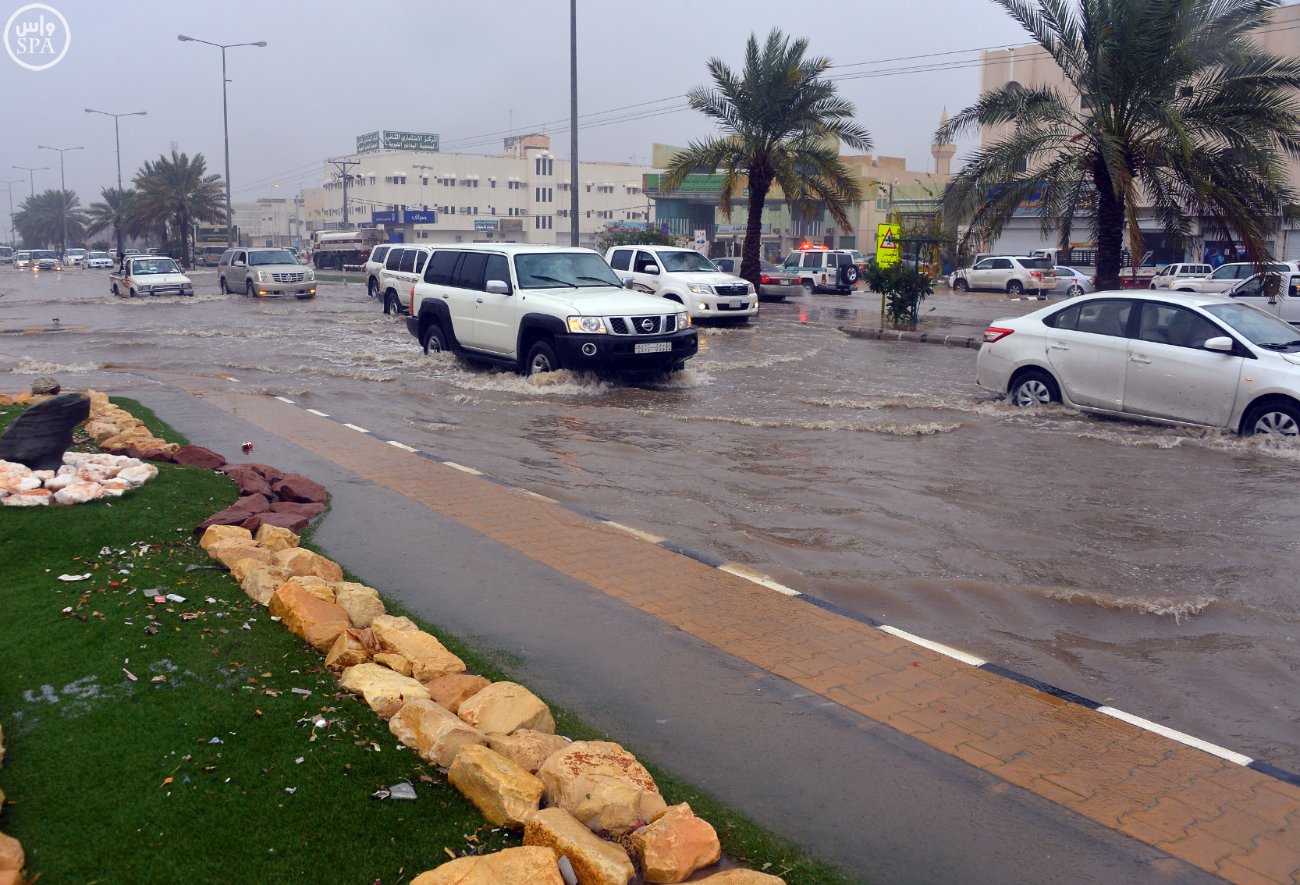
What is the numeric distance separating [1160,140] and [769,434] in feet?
39.2

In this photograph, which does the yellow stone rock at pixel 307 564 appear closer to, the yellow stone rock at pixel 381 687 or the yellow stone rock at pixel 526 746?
the yellow stone rock at pixel 381 687

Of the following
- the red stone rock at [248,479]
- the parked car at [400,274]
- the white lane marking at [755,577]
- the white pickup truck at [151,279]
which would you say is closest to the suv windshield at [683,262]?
the parked car at [400,274]

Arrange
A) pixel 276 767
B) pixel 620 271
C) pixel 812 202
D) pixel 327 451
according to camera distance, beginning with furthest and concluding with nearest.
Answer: pixel 812 202, pixel 620 271, pixel 327 451, pixel 276 767

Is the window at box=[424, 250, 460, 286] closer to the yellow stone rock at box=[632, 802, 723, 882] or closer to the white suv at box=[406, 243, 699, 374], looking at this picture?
the white suv at box=[406, 243, 699, 374]

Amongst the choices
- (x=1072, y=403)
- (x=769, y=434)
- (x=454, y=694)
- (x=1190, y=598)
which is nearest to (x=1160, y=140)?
(x=1072, y=403)

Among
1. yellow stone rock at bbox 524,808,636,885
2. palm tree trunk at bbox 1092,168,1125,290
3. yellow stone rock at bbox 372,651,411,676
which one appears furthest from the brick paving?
palm tree trunk at bbox 1092,168,1125,290

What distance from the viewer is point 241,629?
495cm

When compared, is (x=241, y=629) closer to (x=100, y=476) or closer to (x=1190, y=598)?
(x=100, y=476)

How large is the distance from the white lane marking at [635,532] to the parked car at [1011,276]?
40.4 meters

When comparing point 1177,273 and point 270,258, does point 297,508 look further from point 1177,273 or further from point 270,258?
point 1177,273

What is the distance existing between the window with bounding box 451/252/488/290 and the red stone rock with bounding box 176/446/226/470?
7.49 metres

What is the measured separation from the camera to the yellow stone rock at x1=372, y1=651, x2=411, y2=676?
15.4ft

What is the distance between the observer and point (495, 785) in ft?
11.7

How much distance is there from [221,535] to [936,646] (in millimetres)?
3953
